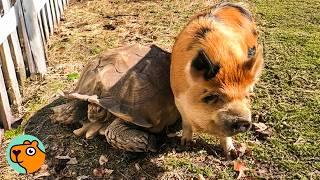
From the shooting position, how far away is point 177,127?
193 inches

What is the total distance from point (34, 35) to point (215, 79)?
10.1 ft

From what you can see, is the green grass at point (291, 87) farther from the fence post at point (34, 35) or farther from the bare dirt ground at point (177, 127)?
the fence post at point (34, 35)

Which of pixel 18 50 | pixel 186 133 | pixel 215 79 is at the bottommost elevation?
pixel 186 133

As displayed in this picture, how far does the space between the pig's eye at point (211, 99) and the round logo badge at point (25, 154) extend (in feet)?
5.60

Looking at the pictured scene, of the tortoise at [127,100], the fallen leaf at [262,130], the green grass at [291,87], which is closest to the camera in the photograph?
the tortoise at [127,100]

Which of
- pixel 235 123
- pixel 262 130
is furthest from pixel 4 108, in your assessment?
pixel 262 130

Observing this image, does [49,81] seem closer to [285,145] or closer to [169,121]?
[169,121]

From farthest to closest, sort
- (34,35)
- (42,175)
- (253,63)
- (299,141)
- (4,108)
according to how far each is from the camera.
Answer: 1. (34,35)
2. (4,108)
3. (299,141)
4. (42,175)
5. (253,63)

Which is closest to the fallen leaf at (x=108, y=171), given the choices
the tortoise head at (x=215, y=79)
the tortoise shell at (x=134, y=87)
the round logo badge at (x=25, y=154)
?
the tortoise shell at (x=134, y=87)

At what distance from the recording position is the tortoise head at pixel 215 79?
142 inches

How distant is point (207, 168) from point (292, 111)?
53.4 inches

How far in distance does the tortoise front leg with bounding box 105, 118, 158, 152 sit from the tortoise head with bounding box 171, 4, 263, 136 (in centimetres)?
45

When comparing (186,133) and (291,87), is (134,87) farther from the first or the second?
(291,87)

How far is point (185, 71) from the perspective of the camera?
3871mm
